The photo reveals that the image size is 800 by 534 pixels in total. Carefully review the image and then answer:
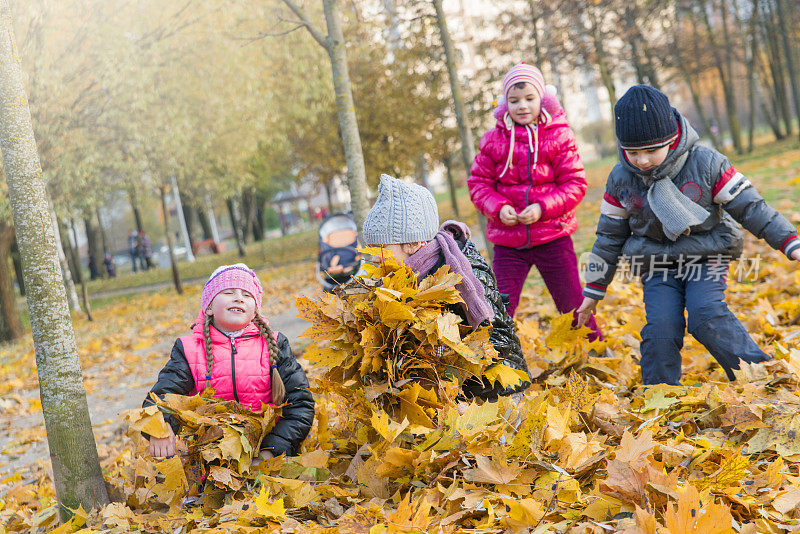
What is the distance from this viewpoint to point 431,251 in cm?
276

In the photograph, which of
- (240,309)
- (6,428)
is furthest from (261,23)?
(240,309)

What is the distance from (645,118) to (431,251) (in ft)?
4.02

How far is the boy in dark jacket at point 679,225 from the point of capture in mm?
3125

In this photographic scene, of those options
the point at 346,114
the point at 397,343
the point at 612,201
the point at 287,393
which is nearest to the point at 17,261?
the point at 346,114

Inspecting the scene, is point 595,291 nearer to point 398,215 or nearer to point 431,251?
point 431,251

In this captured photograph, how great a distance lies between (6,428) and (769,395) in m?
5.65

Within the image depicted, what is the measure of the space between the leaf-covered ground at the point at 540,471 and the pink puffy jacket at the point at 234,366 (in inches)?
14.2

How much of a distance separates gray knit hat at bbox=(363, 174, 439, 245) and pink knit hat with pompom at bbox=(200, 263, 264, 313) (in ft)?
2.19

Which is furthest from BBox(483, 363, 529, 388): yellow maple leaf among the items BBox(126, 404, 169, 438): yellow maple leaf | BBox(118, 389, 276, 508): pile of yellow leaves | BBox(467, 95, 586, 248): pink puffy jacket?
BBox(467, 95, 586, 248): pink puffy jacket

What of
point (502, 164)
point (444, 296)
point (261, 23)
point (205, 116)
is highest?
point (261, 23)

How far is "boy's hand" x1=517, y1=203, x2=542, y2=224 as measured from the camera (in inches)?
156

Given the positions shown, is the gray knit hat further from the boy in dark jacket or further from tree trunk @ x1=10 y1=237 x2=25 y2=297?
tree trunk @ x1=10 y1=237 x2=25 y2=297

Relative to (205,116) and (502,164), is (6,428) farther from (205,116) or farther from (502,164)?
(205,116)

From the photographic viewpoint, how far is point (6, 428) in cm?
564
